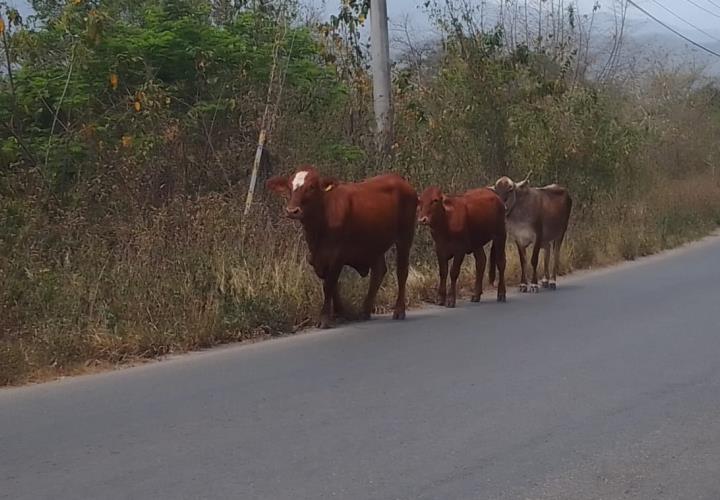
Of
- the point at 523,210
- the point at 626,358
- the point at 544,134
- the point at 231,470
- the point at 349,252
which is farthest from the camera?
the point at 544,134

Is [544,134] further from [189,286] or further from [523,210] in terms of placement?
[189,286]

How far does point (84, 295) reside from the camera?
33.8 feet

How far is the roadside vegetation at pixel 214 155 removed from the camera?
10.4 metres

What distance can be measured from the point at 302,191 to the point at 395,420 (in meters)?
3.85

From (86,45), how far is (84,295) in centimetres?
450

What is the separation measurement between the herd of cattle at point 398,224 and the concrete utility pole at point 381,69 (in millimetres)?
2663

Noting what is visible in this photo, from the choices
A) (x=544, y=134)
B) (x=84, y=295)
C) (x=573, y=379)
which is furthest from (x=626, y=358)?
(x=544, y=134)

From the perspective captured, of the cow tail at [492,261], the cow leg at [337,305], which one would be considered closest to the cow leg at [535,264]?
the cow tail at [492,261]

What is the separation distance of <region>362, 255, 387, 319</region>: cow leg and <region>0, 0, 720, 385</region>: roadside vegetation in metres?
0.50

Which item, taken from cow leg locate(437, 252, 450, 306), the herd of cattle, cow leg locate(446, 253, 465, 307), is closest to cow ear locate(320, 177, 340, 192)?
the herd of cattle

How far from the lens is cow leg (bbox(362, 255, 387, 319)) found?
11.9 metres

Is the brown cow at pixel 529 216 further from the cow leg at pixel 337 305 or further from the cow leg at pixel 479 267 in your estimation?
the cow leg at pixel 337 305

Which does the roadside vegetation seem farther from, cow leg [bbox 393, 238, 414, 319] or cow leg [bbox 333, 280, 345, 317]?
cow leg [bbox 393, 238, 414, 319]

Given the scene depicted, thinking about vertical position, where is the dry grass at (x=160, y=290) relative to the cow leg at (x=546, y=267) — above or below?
above
